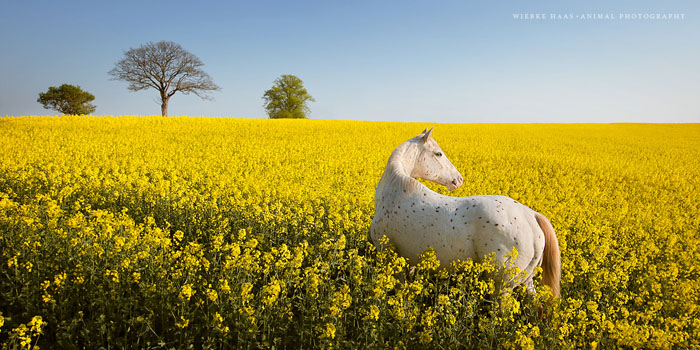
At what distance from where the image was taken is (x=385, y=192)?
181 inches

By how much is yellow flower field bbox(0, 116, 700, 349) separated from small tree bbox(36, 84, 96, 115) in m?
37.7

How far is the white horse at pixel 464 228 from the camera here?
146 inches

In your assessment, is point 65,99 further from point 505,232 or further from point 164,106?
point 505,232

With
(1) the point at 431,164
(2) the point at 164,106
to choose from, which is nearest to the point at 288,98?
(2) the point at 164,106

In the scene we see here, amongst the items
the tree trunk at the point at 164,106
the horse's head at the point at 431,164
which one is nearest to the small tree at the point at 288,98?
the tree trunk at the point at 164,106

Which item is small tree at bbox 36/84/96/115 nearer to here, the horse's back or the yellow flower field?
the yellow flower field

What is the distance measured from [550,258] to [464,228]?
1024 mm

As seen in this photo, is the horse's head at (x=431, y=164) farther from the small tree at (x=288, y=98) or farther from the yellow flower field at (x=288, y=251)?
the small tree at (x=288, y=98)

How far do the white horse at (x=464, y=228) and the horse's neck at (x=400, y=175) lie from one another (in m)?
0.01

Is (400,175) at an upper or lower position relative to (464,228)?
upper

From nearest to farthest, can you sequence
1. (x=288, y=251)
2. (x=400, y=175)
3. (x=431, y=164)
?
1. (x=288, y=251)
2. (x=400, y=175)
3. (x=431, y=164)

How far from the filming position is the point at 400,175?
14.9 feet

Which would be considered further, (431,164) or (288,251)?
(431,164)

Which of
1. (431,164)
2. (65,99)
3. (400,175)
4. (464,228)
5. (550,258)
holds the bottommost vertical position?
(550,258)
